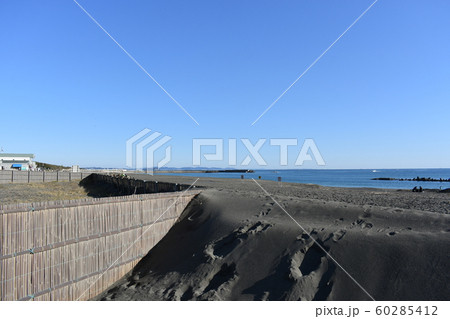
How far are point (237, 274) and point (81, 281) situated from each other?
3.52m

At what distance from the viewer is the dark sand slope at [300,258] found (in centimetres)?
611

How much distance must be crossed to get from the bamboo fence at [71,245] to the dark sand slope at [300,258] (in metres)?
0.51

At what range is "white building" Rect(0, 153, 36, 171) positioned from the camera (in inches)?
2785

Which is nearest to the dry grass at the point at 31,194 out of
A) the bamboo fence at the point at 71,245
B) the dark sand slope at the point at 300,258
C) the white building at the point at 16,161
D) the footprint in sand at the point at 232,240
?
the bamboo fence at the point at 71,245

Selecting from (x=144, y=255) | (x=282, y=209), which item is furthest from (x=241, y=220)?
(x=144, y=255)

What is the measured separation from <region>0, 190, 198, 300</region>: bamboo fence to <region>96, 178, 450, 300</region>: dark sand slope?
0.51 meters

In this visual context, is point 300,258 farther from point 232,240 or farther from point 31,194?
point 31,194

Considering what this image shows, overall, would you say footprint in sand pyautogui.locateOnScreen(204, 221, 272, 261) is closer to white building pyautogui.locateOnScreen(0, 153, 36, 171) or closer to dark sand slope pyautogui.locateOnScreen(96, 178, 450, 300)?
dark sand slope pyautogui.locateOnScreen(96, 178, 450, 300)

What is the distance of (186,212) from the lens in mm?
11750

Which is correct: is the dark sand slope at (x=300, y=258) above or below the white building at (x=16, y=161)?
below

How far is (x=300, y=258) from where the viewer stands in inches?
288

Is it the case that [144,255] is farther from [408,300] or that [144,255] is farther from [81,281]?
[408,300]

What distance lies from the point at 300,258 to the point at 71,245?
5.12 m

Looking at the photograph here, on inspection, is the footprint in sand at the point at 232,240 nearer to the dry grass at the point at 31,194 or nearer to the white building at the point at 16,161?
the dry grass at the point at 31,194
